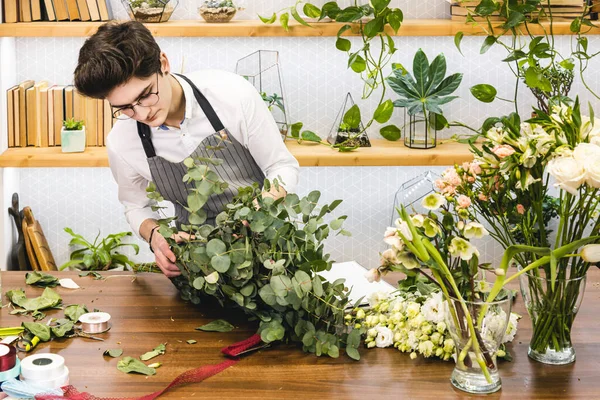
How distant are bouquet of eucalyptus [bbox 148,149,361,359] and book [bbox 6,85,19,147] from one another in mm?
1987

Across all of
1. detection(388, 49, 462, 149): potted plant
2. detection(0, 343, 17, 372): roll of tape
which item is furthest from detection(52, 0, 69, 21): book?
detection(0, 343, 17, 372): roll of tape

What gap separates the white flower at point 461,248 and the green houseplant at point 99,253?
8.19 ft

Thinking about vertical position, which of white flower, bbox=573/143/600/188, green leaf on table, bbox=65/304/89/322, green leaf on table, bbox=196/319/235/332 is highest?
white flower, bbox=573/143/600/188

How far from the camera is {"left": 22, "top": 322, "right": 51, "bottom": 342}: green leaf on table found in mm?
1792

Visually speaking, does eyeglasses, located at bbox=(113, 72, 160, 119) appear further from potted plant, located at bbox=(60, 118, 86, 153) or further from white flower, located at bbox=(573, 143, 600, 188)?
potted plant, located at bbox=(60, 118, 86, 153)

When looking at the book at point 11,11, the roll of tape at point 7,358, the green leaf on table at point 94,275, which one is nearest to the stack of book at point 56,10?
→ the book at point 11,11

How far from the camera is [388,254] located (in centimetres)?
153

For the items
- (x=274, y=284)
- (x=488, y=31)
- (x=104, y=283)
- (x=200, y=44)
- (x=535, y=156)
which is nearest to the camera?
(x=535, y=156)

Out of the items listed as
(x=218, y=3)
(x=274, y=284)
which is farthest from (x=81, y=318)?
(x=218, y=3)

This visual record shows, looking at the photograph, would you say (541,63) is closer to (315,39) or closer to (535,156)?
(315,39)

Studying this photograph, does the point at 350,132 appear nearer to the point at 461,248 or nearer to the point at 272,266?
the point at 272,266

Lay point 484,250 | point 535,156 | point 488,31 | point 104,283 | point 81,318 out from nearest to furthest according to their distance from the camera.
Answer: point 535,156 < point 81,318 < point 104,283 < point 488,31 < point 484,250

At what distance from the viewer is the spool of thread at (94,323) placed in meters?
1.83

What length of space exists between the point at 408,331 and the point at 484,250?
7.71ft
